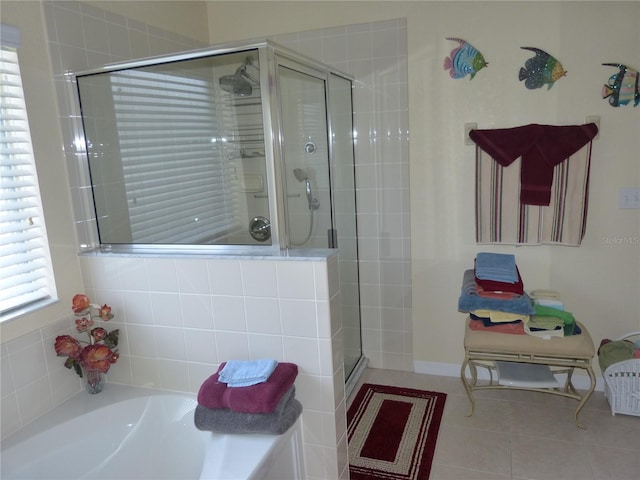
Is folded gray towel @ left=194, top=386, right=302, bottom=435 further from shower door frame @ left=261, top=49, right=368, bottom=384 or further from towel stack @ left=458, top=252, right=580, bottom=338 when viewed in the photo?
towel stack @ left=458, top=252, right=580, bottom=338

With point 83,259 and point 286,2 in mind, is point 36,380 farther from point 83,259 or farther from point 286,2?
point 286,2

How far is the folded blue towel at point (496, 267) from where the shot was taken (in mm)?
2477

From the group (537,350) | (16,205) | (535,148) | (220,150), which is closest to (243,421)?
(16,205)

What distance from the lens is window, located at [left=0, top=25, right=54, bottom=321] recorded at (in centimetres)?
187

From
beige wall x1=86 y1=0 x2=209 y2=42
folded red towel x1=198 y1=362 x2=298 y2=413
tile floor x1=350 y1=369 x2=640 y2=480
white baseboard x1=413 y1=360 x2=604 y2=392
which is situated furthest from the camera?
white baseboard x1=413 y1=360 x2=604 y2=392

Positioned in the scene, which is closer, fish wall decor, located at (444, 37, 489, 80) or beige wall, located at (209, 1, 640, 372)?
beige wall, located at (209, 1, 640, 372)

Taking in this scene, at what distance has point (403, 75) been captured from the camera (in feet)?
9.23

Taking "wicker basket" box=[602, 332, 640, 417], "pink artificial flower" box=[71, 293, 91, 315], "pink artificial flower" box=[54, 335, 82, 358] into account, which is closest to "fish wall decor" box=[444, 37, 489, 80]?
"wicker basket" box=[602, 332, 640, 417]

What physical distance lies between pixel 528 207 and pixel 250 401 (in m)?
1.90

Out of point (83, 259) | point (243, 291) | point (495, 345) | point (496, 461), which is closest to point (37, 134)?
point (83, 259)

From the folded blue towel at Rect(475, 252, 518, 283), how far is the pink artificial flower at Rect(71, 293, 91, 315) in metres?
1.92

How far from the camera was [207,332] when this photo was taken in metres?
2.01

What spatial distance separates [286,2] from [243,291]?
6.63 ft

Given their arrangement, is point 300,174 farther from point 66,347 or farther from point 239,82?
point 66,347
